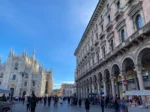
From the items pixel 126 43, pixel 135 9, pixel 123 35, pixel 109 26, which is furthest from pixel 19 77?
pixel 135 9

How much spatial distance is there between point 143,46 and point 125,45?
2.45 meters

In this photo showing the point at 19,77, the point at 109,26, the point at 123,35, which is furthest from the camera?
the point at 19,77

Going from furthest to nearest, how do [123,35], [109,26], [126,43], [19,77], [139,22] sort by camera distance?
[19,77] < [109,26] < [123,35] < [126,43] < [139,22]

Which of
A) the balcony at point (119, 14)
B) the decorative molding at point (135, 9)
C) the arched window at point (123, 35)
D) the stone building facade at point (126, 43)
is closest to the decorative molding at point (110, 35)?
the stone building facade at point (126, 43)

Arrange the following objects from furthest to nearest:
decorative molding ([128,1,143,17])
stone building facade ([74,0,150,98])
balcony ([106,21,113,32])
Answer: balcony ([106,21,113,32])
decorative molding ([128,1,143,17])
stone building facade ([74,0,150,98])

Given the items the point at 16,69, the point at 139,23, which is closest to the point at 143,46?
the point at 139,23

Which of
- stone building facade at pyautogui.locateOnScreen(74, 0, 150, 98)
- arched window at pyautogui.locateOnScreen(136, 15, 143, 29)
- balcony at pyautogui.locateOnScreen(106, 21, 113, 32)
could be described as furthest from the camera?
balcony at pyautogui.locateOnScreen(106, 21, 113, 32)

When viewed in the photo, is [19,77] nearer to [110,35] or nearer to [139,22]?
[110,35]

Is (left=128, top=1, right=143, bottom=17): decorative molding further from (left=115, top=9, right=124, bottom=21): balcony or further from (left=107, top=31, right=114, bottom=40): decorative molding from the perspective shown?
(left=107, top=31, right=114, bottom=40): decorative molding

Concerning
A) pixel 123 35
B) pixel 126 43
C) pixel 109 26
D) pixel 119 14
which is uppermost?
pixel 119 14

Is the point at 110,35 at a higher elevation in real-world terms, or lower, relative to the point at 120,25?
lower

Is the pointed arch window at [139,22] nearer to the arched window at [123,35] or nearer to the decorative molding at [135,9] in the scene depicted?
the decorative molding at [135,9]

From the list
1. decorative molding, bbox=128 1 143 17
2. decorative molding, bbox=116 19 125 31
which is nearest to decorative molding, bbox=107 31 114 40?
decorative molding, bbox=116 19 125 31

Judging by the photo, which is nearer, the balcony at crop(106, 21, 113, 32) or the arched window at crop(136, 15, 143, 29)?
the arched window at crop(136, 15, 143, 29)
